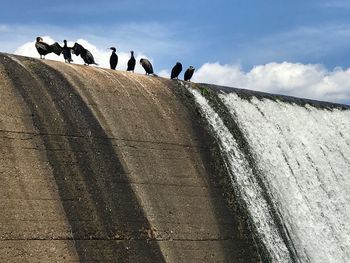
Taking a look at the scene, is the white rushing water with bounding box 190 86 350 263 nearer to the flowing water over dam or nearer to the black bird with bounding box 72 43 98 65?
the flowing water over dam

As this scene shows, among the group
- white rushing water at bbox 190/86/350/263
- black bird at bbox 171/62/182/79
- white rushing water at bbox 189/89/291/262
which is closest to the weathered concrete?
white rushing water at bbox 189/89/291/262

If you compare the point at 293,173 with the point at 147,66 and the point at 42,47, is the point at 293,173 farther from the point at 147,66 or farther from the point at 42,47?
the point at 42,47

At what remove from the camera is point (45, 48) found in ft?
54.6

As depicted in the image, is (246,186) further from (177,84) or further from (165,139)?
(177,84)

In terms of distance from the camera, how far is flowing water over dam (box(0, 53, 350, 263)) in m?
12.1

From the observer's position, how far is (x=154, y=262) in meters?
12.6

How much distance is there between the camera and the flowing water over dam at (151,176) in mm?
12109

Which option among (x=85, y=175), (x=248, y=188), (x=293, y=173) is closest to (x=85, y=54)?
(x=85, y=175)

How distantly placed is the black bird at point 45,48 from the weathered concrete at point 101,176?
80cm

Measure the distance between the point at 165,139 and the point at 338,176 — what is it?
667cm

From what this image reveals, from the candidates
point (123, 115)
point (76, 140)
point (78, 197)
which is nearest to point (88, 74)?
point (123, 115)

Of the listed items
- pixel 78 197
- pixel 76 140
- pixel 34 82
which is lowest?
pixel 78 197

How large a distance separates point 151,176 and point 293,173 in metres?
5.17

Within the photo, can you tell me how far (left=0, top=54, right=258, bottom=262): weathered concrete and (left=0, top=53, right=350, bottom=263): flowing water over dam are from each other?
25 millimetres
